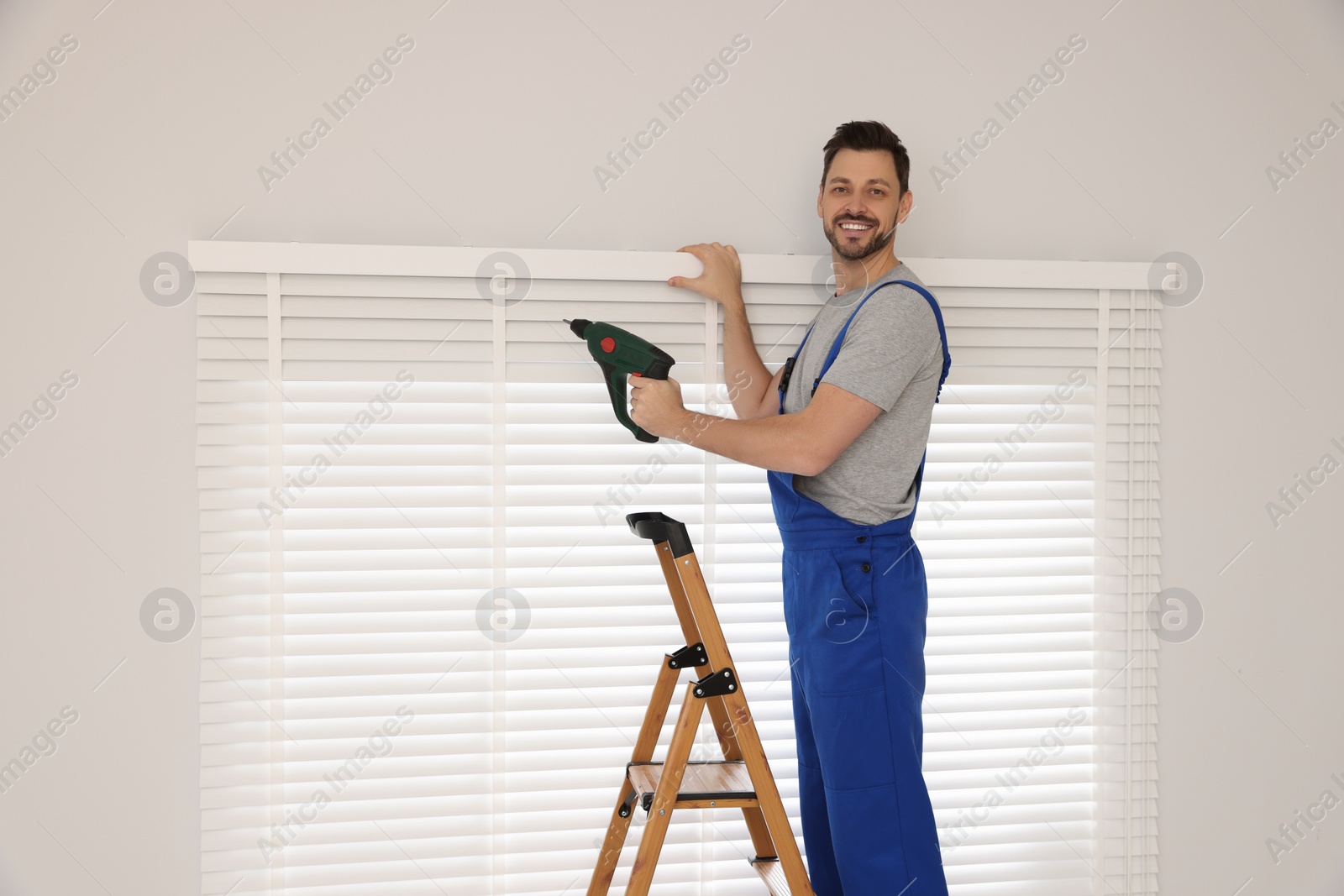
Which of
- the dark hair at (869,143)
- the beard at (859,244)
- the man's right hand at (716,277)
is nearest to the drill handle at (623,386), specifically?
the man's right hand at (716,277)

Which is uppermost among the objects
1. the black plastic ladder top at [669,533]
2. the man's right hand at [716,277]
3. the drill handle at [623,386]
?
the man's right hand at [716,277]

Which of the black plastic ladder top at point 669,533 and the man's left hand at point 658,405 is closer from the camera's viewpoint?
the black plastic ladder top at point 669,533

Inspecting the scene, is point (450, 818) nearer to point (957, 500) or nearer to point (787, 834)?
point (787, 834)

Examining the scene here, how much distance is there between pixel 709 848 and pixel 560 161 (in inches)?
66.1

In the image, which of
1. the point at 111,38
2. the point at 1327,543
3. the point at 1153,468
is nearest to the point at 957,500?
the point at 1153,468

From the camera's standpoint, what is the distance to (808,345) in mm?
1880

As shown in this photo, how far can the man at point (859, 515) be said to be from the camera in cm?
168

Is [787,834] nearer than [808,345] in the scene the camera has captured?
Yes

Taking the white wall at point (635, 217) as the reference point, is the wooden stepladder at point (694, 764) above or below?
below

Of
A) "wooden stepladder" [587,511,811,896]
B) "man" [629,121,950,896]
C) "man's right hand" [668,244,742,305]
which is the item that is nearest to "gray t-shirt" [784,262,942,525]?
"man" [629,121,950,896]

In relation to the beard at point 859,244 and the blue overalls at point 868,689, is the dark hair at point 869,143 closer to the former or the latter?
the beard at point 859,244

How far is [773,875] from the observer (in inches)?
68.4

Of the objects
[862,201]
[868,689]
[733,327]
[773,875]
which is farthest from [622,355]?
[773,875]

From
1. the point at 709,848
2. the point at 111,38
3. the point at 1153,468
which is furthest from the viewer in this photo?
the point at 1153,468
